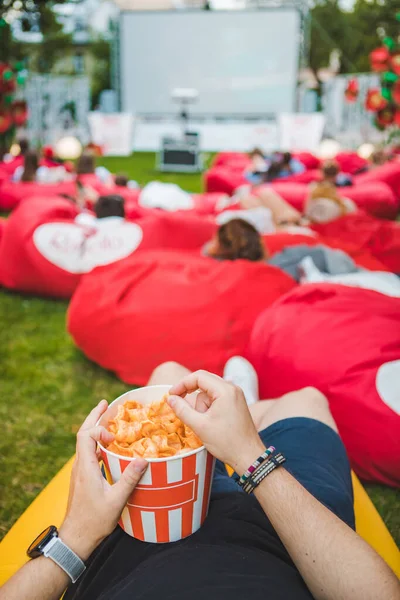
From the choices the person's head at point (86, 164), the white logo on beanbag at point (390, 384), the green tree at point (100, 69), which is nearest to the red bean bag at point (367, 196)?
the person's head at point (86, 164)

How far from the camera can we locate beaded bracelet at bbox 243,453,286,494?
32.2 inches

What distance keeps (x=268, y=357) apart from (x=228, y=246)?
2.57ft

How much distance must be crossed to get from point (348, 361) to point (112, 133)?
40.6 feet

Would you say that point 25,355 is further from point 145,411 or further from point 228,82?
point 228,82

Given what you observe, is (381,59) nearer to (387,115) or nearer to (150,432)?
(387,115)

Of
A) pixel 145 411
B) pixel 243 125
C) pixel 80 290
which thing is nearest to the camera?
pixel 145 411

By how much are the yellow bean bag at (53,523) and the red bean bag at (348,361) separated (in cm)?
20

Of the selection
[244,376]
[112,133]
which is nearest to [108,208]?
[244,376]

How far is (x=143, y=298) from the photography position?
2121 mm

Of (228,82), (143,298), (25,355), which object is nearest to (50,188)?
(25,355)

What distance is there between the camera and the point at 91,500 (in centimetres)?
80

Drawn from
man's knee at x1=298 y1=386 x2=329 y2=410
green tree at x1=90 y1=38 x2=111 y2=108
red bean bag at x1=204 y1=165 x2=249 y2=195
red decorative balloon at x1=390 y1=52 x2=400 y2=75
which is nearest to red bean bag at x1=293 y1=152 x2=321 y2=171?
red bean bag at x1=204 y1=165 x2=249 y2=195

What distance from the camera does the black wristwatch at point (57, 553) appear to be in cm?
80

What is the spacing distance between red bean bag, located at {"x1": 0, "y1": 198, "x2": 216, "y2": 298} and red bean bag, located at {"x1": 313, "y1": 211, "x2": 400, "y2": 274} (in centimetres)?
93
